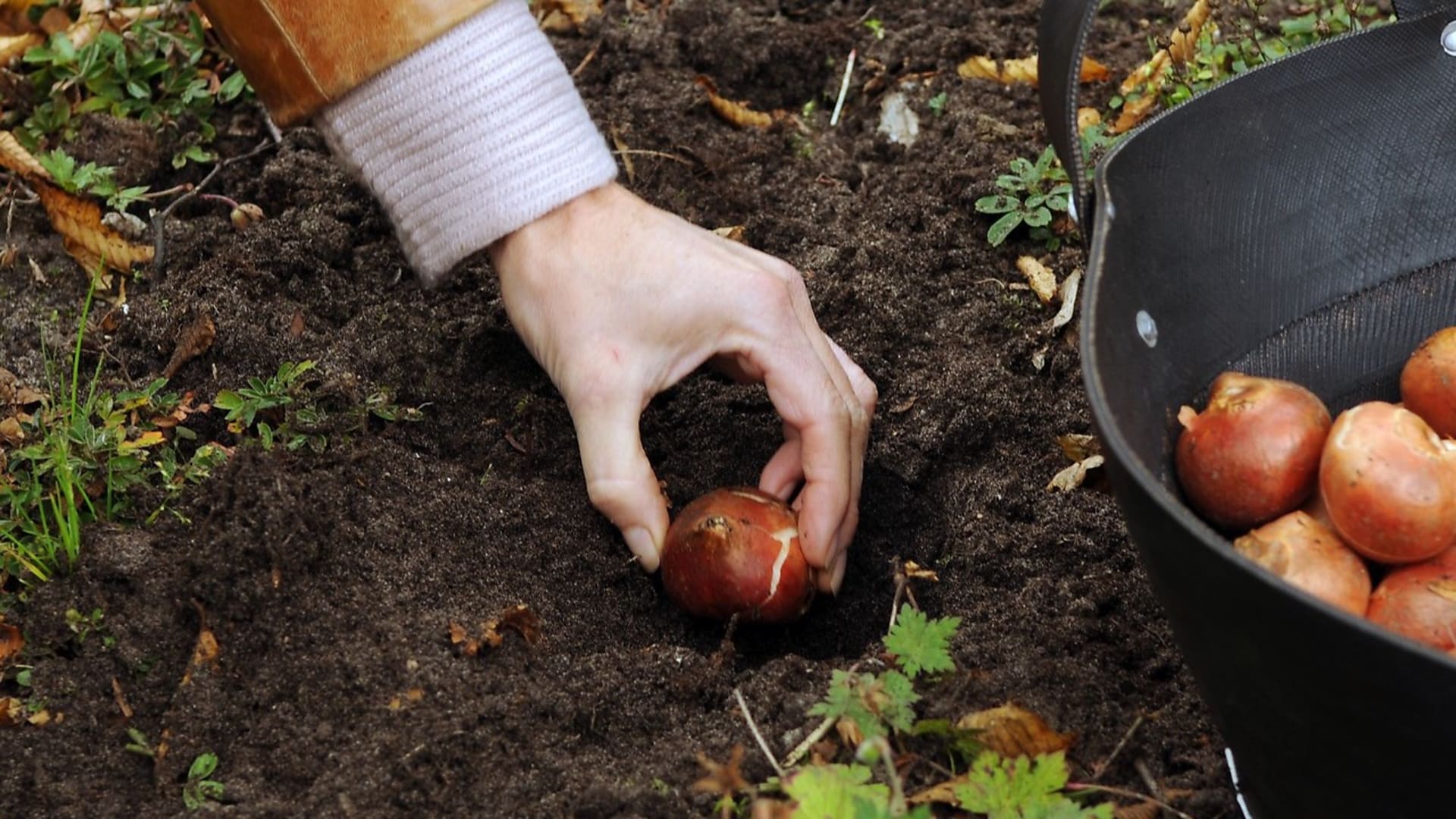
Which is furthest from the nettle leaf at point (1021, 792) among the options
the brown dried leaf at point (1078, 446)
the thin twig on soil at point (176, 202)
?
the thin twig on soil at point (176, 202)

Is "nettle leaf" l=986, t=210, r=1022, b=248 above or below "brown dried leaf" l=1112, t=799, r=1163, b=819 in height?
above

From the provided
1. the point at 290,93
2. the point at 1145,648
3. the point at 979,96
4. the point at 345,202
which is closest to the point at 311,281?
the point at 345,202

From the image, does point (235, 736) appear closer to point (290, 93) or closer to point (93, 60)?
point (290, 93)

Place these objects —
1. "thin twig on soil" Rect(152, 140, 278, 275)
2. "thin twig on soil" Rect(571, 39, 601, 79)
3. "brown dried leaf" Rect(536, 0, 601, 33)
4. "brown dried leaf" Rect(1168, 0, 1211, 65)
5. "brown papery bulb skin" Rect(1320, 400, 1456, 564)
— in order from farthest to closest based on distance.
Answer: "brown dried leaf" Rect(536, 0, 601, 33) → "thin twig on soil" Rect(571, 39, 601, 79) → "brown dried leaf" Rect(1168, 0, 1211, 65) → "thin twig on soil" Rect(152, 140, 278, 275) → "brown papery bulb skin" Rect(1320, 400, 1456, 564)

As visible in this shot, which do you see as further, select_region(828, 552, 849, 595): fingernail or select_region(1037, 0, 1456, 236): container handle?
select_region(828, 552, 849, 595): fingernail

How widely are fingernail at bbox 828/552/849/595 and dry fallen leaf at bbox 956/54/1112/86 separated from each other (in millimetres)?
1453

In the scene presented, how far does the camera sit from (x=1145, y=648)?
76.9 inches

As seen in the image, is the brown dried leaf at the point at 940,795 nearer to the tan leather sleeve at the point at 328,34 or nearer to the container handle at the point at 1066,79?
the container handle at the point at 1066,79

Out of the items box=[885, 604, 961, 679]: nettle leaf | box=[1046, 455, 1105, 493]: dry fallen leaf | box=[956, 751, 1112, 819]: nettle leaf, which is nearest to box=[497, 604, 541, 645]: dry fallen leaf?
box=[885, 604, 961, 679]: nettle leaf

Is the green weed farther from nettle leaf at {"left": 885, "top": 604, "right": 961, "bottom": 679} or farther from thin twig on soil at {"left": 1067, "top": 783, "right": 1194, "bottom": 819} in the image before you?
thin twig on soil at {"left": 1067, "top": 783, "right": 1194, "bottom": 819}

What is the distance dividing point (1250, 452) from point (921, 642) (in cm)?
45

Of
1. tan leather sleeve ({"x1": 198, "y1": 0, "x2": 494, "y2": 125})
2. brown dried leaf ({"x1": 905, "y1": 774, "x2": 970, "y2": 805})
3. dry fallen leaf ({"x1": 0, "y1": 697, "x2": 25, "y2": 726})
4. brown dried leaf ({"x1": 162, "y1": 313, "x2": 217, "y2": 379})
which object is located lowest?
brown dried leaf ({"x1": 905, "y1": 774, "x2": 970, "y2": 805})

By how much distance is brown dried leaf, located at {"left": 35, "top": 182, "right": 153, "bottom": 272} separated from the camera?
2.87m

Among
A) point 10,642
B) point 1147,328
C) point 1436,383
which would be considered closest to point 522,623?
point 10,642
